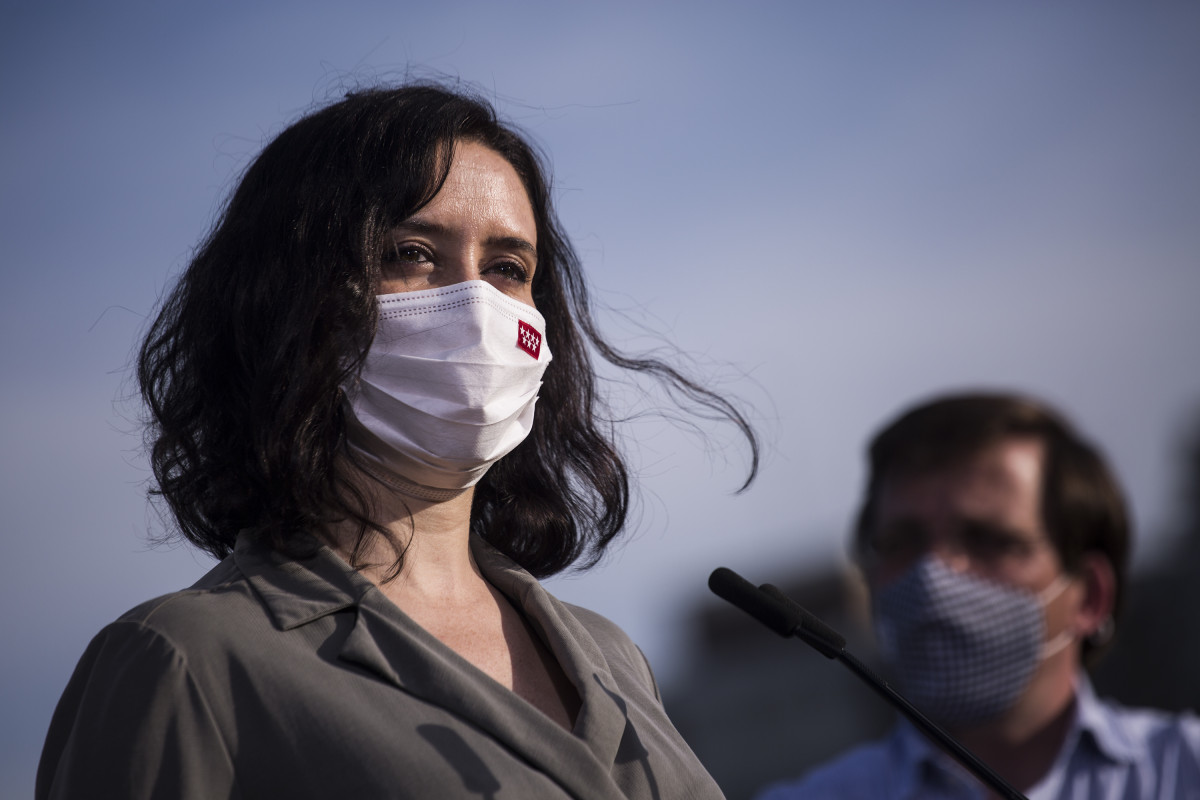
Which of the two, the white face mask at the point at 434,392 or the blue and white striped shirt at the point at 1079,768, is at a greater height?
the white face mask at the point at 434,392

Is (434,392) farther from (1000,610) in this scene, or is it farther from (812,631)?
(1000,610)

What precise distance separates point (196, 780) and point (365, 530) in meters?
0.62

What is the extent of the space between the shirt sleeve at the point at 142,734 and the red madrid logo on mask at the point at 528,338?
97 cm

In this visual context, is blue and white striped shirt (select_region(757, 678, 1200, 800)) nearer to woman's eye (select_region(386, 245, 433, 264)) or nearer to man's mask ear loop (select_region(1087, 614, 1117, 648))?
man's mask ear loop (select_region(1087, 614, 1117, 648))

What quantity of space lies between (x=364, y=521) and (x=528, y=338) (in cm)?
55

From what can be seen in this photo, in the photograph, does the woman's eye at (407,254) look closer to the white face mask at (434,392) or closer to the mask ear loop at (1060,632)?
the white face mask at (434,392)

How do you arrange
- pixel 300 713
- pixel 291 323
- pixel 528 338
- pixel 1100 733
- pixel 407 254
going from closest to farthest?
pixel 300 713
pixel 291 323
pixel 407 254
pixel 528 338
pixel 1100 733

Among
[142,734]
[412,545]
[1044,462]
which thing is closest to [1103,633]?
[1044,462]

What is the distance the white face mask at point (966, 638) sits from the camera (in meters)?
4.46

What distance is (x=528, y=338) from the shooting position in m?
2.47

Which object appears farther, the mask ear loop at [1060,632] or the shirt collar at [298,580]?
the mask ear loop at [1060,632]

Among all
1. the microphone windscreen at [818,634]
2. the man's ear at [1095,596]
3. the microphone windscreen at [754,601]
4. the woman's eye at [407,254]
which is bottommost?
the man's ear at [1095,596]

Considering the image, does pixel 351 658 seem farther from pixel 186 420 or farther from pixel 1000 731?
pixel 1000 731

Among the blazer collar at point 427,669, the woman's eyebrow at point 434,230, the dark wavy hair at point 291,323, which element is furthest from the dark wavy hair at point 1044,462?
the blazer collar at point 427,669
